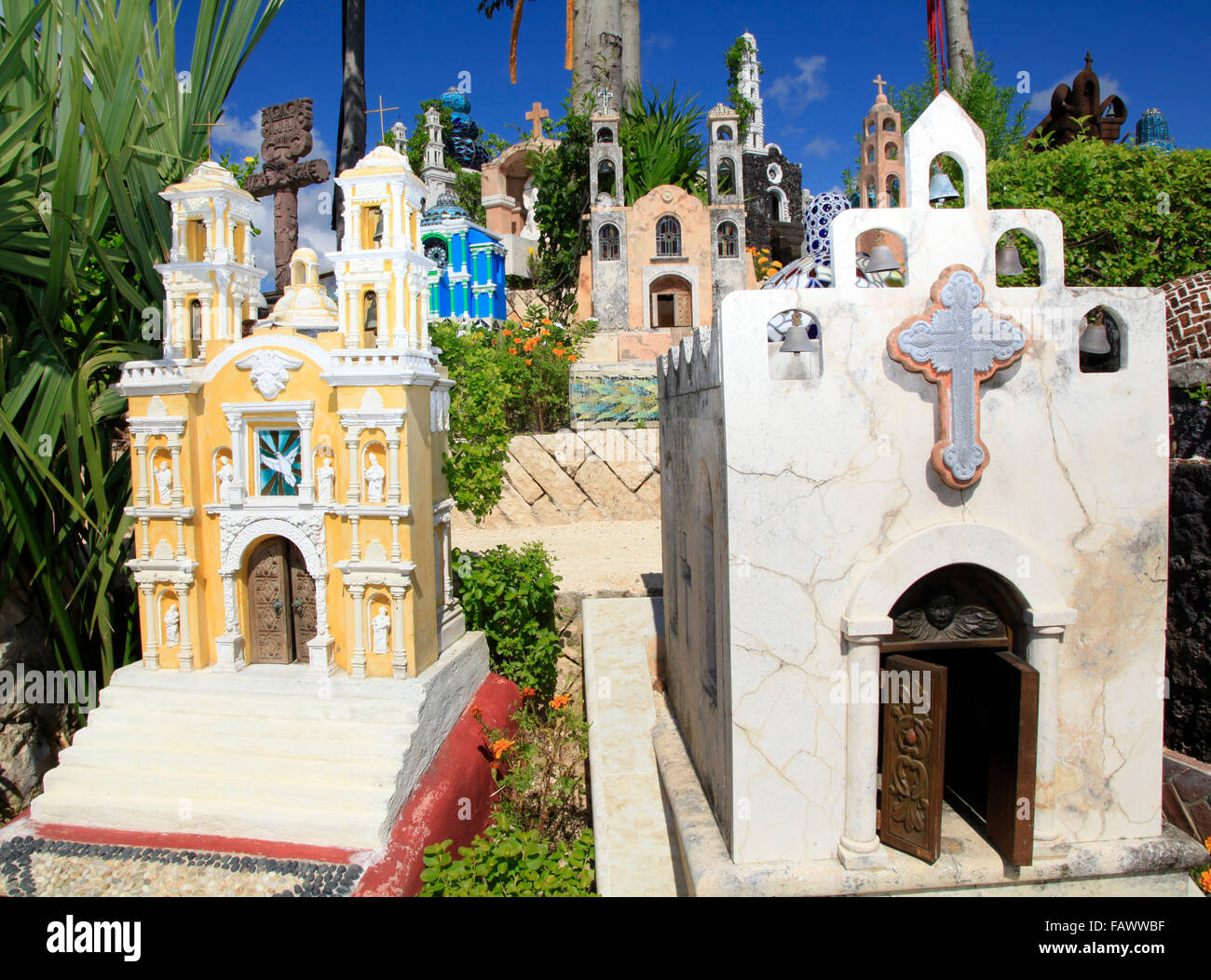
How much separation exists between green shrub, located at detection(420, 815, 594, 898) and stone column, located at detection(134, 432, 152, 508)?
3.83 meters

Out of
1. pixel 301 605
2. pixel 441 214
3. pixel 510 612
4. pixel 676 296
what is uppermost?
pixel 441 214

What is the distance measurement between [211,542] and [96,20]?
16.2ft

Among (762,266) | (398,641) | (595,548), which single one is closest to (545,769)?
(398,641)

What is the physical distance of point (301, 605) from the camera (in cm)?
692

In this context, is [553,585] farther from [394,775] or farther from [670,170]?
[670,170]

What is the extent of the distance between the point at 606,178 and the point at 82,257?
13.6 m

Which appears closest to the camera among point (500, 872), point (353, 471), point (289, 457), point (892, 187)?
point (500, 872)

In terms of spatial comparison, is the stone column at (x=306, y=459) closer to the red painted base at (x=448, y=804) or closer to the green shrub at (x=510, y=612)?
the green shrub at (x=510, y=612)

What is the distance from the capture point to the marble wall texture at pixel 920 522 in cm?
407

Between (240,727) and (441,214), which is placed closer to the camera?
(240,727)

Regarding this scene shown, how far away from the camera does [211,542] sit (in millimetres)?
6785

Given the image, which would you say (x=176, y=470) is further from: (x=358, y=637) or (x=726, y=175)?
(x=726, y=175)

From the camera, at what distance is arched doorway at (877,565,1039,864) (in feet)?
13.0

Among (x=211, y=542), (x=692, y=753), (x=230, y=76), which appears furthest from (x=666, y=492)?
(x=230, y=76)
